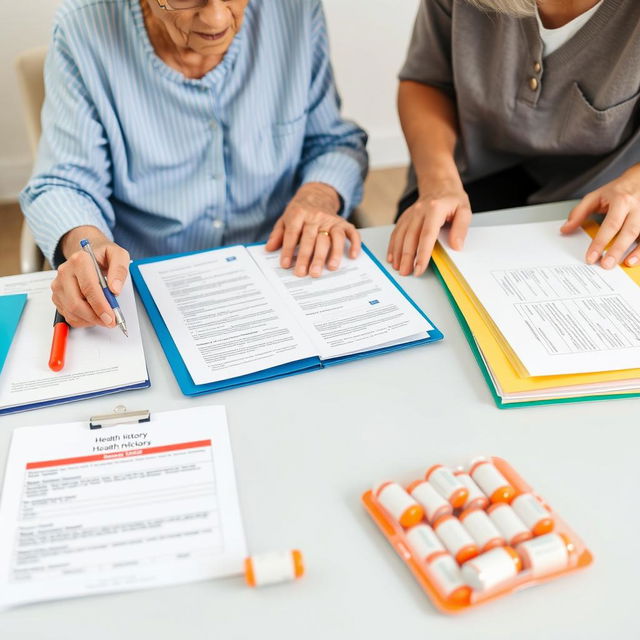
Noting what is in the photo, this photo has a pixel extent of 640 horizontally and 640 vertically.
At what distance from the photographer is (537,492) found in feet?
2.43

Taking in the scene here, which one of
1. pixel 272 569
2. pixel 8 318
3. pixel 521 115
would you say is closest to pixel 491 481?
pixel 272 569

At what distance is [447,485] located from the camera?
2.32 feet

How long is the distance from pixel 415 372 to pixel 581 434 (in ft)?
0.70

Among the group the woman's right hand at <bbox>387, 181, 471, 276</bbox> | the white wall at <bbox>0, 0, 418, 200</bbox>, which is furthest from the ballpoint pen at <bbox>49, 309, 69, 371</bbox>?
the white wall at <bbox>0, 0, 418, 200</bbox>

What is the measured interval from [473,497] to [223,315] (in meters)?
0.46

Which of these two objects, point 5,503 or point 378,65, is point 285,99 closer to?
point 5,503

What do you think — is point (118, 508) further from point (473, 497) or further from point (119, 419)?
point (473, 497)

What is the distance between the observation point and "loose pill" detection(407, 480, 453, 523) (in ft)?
2.25

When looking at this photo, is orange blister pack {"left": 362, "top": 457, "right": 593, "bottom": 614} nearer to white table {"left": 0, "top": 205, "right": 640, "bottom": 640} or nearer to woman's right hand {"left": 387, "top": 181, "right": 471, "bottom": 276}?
white table {"left": 0, "top": 205, "right": 640, "bottom": 640}

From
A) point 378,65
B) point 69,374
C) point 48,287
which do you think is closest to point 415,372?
point 69,374

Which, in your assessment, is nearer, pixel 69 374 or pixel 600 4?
pixel 69 374

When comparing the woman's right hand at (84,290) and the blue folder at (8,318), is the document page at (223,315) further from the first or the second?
the blue folder at (8,318)

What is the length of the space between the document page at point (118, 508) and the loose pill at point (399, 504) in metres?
0.15

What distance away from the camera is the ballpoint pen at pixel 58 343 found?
90cm
